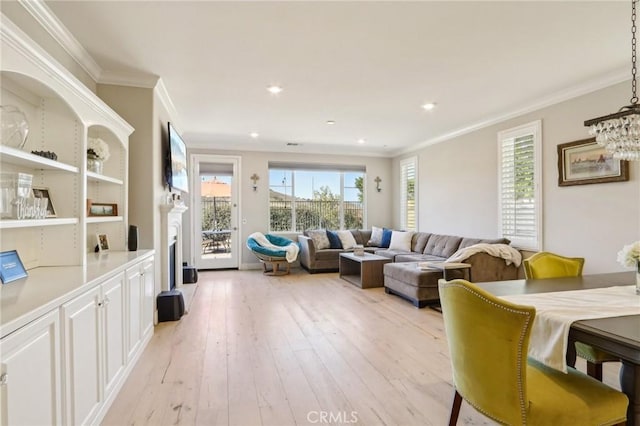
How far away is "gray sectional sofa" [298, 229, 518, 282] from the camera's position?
171 inches

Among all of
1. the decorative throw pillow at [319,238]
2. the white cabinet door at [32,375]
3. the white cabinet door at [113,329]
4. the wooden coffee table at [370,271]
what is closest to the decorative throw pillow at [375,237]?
the decorative throw pillow at [319,238]

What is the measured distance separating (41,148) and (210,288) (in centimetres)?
351

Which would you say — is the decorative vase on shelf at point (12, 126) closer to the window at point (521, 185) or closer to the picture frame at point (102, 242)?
the picture frame at point (102, 242)

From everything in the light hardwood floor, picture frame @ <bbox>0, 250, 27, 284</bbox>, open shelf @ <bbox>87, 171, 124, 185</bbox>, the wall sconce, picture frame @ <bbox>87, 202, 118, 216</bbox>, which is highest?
the wall sconce

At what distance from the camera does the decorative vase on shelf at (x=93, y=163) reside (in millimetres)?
2732

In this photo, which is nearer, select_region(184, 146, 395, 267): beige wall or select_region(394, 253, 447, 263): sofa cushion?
select_region(394, 253, 447, 263): sofa cushion

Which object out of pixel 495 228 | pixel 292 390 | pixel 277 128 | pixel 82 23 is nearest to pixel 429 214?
pixel 495 228

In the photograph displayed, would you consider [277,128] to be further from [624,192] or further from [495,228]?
[624,192]

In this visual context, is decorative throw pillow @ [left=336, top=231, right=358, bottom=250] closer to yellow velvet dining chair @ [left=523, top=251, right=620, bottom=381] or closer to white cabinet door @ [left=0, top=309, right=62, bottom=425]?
yellow velvet dining chair @ [left=523, top=251, right=620, bottom=381]

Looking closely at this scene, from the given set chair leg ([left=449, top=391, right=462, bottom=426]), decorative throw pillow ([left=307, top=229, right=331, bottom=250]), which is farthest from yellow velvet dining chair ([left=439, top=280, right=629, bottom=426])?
decorative throw pillow ([left=307, top=229, right=331, bottom=250])

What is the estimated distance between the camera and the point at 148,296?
3.11 metres

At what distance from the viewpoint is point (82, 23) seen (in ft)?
8.04

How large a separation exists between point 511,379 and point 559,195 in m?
3.46

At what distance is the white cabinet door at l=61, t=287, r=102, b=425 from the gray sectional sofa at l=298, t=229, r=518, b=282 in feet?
13.0
